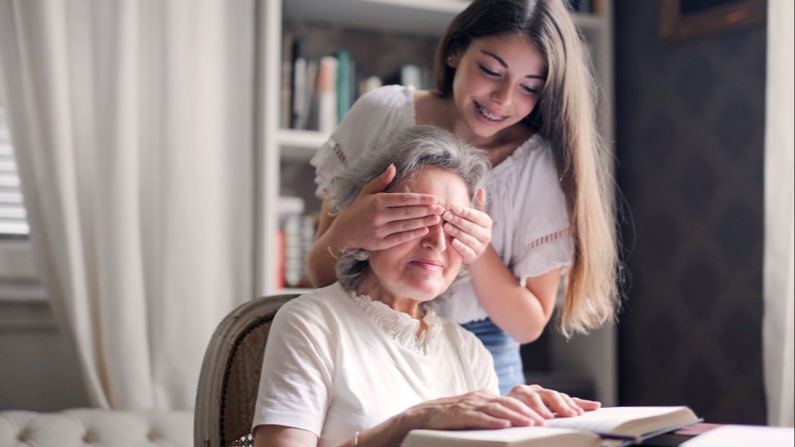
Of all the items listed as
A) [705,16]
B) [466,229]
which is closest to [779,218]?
[705,16]

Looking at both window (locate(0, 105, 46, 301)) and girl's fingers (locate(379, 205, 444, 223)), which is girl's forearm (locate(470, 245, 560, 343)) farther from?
window (locate(0, 105, 46, 301))

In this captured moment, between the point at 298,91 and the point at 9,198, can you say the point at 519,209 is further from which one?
the point at 9,198

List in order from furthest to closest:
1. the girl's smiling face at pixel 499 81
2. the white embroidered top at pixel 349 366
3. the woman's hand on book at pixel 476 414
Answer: the girl's smiling face at pixel 499 81 → the white embroidered top at pixel 349 366 → the woman's hand on book at pixel 476 414

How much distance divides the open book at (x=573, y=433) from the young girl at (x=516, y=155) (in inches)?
18.3

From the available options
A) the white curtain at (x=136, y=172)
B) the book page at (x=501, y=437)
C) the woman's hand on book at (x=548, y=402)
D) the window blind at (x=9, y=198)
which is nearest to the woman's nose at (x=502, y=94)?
the woman's hand on book at (x=548, y=402)

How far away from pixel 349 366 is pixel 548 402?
0.27m

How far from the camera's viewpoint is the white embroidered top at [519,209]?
156 cm

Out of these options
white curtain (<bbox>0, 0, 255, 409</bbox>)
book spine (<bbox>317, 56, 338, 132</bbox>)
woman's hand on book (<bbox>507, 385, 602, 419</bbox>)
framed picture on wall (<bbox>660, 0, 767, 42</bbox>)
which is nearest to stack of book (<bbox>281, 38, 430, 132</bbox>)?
book spine (<bbox>317, 56, 338, 132</bbox>)

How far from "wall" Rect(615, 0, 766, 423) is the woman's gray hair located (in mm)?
1595

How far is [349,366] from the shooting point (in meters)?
1.19

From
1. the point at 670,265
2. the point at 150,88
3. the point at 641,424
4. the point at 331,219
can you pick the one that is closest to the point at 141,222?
the point at 150,88

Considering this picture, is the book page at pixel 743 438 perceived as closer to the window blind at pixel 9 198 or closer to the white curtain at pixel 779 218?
the white curtain at pixel 779 218

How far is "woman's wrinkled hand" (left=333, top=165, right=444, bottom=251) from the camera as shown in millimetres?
1199

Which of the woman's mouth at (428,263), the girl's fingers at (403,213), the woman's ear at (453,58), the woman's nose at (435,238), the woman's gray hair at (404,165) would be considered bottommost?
the woman's mouth at (428,263)
